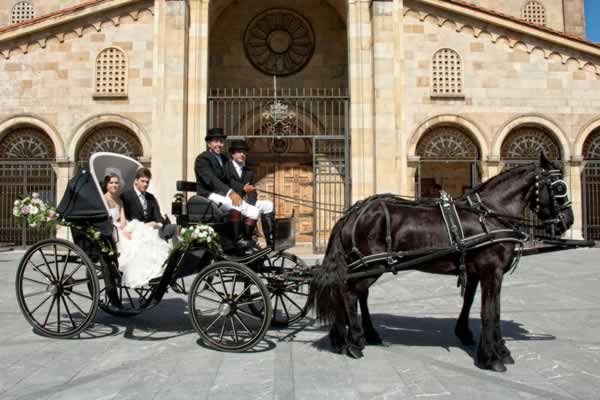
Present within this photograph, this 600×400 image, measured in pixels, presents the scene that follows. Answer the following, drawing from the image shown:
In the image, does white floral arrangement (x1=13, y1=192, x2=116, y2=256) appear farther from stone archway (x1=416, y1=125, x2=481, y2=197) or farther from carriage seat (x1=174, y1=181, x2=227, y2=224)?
stone archway (x1=416, y1=125, x2=481, y2=197)

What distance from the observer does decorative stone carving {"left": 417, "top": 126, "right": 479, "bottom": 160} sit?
1477 centimetres

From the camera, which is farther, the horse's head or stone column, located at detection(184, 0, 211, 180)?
stone column, located at detection(184, 0, 211, 180)

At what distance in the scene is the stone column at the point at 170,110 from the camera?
12.5 meters

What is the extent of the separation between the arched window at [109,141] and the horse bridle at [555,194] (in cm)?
1237

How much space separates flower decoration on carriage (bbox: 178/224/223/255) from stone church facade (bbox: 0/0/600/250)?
8156mm

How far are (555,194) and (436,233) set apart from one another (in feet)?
3.74

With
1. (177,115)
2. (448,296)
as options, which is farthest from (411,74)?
(448,296)

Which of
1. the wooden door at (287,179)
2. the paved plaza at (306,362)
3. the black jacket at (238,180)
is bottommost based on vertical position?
the paved plaza at (306,362)

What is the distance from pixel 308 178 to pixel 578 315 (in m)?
11.5

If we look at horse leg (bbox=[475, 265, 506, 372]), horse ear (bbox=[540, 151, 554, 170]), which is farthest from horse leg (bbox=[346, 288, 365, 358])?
horse ear (bbox=[540, 151, 554, 170])

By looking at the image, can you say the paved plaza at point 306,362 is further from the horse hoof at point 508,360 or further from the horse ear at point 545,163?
the horse ear at point 545,163

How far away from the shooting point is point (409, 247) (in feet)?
14.6

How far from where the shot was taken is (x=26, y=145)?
47.4 ft

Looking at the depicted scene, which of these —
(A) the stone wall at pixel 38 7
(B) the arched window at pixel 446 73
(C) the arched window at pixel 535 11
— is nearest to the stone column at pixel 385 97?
(B) the arched window at pixel 446 73
